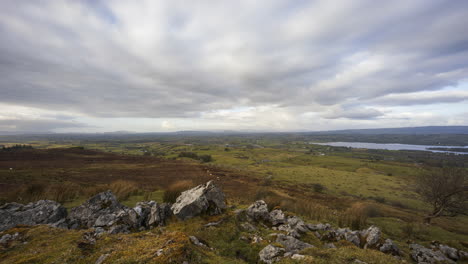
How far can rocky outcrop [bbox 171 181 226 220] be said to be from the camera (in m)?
14.6

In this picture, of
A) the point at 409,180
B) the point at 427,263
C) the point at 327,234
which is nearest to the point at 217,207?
the point at 327,234

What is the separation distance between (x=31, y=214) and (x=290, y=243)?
66.5ft

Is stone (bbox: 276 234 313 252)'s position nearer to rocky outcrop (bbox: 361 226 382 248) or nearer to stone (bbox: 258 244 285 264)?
stone (bbox: 258 244 285 264)

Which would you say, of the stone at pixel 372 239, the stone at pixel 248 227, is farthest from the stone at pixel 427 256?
the stone at pixel 248 227

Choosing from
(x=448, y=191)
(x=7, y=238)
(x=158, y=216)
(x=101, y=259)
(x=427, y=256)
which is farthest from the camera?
(x=448, y=191)

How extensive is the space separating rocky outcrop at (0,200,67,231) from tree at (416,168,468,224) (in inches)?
1870

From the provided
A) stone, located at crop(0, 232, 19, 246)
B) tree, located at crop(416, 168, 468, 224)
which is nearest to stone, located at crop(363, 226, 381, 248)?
tree, located at crop(416, 168, 468, 224)

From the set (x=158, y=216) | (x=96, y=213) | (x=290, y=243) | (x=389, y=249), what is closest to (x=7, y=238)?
(x=96, y=213)

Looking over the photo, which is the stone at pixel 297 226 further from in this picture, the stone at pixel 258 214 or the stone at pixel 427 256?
the stone at pixel 427 256

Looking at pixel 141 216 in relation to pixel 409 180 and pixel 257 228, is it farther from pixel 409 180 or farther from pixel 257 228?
pixel 409 180

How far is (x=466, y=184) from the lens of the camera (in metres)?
26.5

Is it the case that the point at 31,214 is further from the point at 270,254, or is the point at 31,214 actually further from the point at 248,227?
the point at 270,254

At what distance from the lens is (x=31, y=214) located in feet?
46.4

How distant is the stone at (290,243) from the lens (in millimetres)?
11742
